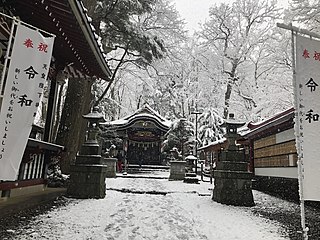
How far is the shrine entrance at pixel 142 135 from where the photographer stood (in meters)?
26.9

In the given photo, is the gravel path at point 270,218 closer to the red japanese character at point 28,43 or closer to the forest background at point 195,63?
the red japanese character at point 28,43

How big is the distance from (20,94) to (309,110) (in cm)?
394

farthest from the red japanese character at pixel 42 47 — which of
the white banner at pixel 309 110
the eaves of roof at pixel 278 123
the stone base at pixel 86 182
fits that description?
the eaves of roof at pixel 278 123

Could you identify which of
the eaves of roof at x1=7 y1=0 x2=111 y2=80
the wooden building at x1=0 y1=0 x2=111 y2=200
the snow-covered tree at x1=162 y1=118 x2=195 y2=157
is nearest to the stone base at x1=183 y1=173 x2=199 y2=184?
the snow-covered tree at x1=162 y1=118 x2=195 y2=157

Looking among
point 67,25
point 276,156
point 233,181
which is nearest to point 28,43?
point 67,25

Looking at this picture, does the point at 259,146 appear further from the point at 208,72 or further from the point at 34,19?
the point at 208,72

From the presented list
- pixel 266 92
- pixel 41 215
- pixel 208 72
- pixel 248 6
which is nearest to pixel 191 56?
pixel 208 72

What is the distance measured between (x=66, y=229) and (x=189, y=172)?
1253cm

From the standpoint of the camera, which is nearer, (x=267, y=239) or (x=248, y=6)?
(x=267, y=239)

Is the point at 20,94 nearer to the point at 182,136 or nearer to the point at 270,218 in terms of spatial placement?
the point at 270,218

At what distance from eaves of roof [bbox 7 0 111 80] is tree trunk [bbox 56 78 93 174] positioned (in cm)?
291

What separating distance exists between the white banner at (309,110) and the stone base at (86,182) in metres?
6.42

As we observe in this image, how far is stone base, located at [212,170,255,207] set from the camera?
8.59 m

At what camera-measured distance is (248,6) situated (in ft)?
86.8
